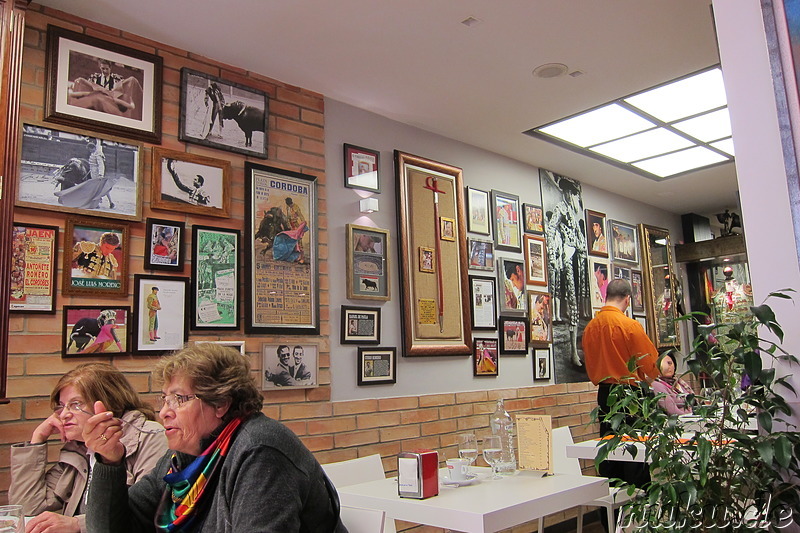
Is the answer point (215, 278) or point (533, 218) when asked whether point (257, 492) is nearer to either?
point (215, 278)

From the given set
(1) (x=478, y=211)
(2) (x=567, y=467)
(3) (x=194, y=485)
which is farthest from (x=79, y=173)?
(2) (x=567, y=467)

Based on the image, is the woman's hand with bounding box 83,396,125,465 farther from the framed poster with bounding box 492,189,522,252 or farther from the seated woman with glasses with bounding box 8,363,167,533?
the framed poster with bounding box 492,189,522,252

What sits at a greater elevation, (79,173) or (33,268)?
(79,173)

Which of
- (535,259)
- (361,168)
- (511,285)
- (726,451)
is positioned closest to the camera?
(726,451)

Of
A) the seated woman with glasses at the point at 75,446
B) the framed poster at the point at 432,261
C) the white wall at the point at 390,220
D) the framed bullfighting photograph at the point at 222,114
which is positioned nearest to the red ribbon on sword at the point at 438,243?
the framed poster at the point at 432,261

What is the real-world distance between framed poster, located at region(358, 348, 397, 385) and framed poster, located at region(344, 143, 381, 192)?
105cm

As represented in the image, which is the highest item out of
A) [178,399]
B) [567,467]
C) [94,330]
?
[94,330]

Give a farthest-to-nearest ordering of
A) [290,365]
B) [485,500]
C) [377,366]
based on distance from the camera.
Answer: [377,366]
[290,365]
[485,500]

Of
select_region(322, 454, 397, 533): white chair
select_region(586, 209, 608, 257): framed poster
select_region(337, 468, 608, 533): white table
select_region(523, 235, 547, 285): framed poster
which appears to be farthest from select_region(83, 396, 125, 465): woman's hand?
select_region(586, 209, 608, 257): framed poster

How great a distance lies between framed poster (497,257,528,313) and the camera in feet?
16.9

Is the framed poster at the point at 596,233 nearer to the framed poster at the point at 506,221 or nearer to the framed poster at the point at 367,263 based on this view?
the framed poster at the point at 506,221

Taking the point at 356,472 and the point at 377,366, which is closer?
the point at 356,472

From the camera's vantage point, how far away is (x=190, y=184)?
132 inches

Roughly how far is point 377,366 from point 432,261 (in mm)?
Answer: 890
